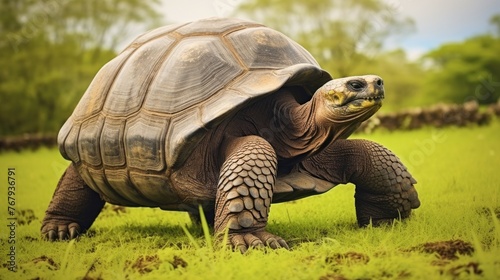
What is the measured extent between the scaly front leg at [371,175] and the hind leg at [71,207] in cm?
182

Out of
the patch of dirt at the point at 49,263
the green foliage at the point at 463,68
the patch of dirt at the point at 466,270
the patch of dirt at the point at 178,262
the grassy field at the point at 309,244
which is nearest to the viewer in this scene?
the patch of dirt at the point at 466,270

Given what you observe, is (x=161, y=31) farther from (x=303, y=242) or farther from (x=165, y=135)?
(x=303, y=242)

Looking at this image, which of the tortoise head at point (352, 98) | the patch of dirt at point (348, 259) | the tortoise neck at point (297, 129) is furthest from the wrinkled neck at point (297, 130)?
the patch of dirt at point (348, 259)

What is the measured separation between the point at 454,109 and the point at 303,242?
11895 millimetres

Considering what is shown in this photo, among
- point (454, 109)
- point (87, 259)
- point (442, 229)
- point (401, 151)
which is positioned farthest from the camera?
point (454, 109)

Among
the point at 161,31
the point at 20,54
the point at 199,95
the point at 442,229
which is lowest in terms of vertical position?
the point at 20,54

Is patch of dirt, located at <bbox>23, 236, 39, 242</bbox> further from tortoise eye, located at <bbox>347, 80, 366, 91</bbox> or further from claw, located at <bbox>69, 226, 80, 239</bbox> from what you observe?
tortoise eye, located at <bbox>347, 80, 366, 91</bbox>

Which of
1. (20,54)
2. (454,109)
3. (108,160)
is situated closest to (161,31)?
(108,160)

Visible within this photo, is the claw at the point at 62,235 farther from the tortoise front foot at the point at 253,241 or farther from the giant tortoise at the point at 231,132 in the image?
the tortoise front foot at the point at 253,241

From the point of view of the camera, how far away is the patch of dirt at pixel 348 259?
2.45 meters

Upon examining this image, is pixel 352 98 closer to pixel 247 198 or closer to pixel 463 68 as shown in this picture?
pixel 247 198

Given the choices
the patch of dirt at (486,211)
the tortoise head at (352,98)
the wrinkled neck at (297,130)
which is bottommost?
the patch of dirt at (486,211)

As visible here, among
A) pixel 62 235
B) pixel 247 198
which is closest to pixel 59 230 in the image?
pixel 62 235

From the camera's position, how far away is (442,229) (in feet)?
10.7
